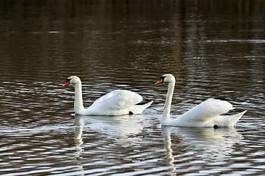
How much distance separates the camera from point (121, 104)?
21.5 m

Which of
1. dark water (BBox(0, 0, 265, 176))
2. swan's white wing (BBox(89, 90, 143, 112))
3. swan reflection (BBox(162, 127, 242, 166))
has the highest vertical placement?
swan's white wing (BBox(89, 90, 143, 112))

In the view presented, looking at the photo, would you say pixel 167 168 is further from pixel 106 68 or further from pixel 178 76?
pixel 106 68

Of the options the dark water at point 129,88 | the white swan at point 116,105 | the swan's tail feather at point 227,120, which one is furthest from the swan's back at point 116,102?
the swan's tail feather at point 227,120

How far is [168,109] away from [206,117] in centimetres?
105

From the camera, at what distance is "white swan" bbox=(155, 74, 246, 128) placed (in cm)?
1895

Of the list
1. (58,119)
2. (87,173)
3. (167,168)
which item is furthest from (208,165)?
(58,119)

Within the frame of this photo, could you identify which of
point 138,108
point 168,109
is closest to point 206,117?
point 168,109

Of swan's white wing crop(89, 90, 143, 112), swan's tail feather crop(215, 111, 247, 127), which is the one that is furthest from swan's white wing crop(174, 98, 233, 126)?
swan's white wing crop(89, 90, 143, 112)

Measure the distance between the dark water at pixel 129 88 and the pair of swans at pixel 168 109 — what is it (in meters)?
0.28

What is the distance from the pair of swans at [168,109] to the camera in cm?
1905

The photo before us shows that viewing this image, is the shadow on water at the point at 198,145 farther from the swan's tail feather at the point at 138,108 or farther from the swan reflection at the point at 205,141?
the swan's tail feather at the point at 138,108

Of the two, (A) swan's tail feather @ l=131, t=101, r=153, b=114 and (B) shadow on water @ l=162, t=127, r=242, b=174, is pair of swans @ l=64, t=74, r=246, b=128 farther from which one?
(B) shadow on water @ l=162, t=127, r=242, b=174

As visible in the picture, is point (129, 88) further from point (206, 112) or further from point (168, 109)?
point (206, 112)

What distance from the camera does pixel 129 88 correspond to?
26281 millimetres
